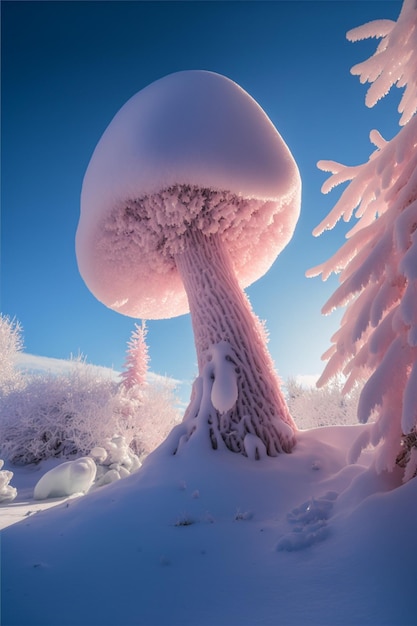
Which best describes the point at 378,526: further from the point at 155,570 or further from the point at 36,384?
the point at 36,384

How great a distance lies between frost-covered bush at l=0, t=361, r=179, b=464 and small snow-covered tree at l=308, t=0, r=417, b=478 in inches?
294

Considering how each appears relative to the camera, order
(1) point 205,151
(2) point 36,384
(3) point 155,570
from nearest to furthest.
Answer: (3) point 155,570, (1) point 205,151, (2) point 36,384

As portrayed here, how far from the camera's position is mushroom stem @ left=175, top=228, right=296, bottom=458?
3.87 metres

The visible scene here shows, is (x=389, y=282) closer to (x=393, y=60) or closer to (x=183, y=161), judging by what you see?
(x=393, y=60)

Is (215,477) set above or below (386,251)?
below

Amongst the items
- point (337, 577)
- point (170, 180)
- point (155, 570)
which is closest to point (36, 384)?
point (170, 180)

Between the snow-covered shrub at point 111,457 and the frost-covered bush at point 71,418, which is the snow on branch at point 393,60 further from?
the frost-covered bush at point 71,418

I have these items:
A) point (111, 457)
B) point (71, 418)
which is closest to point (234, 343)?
point (111, 457)

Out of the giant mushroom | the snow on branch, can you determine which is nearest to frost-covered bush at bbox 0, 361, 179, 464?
the giant mushroom

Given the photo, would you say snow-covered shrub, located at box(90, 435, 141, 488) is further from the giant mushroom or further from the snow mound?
the giant mushroom

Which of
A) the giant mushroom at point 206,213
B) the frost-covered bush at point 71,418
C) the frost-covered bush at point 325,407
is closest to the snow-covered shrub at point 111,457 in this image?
the frost-covered bush at point 71,418

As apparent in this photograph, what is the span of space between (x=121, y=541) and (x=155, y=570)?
15.7 inches

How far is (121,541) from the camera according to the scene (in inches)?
84.4

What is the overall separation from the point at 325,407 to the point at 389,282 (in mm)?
17429
